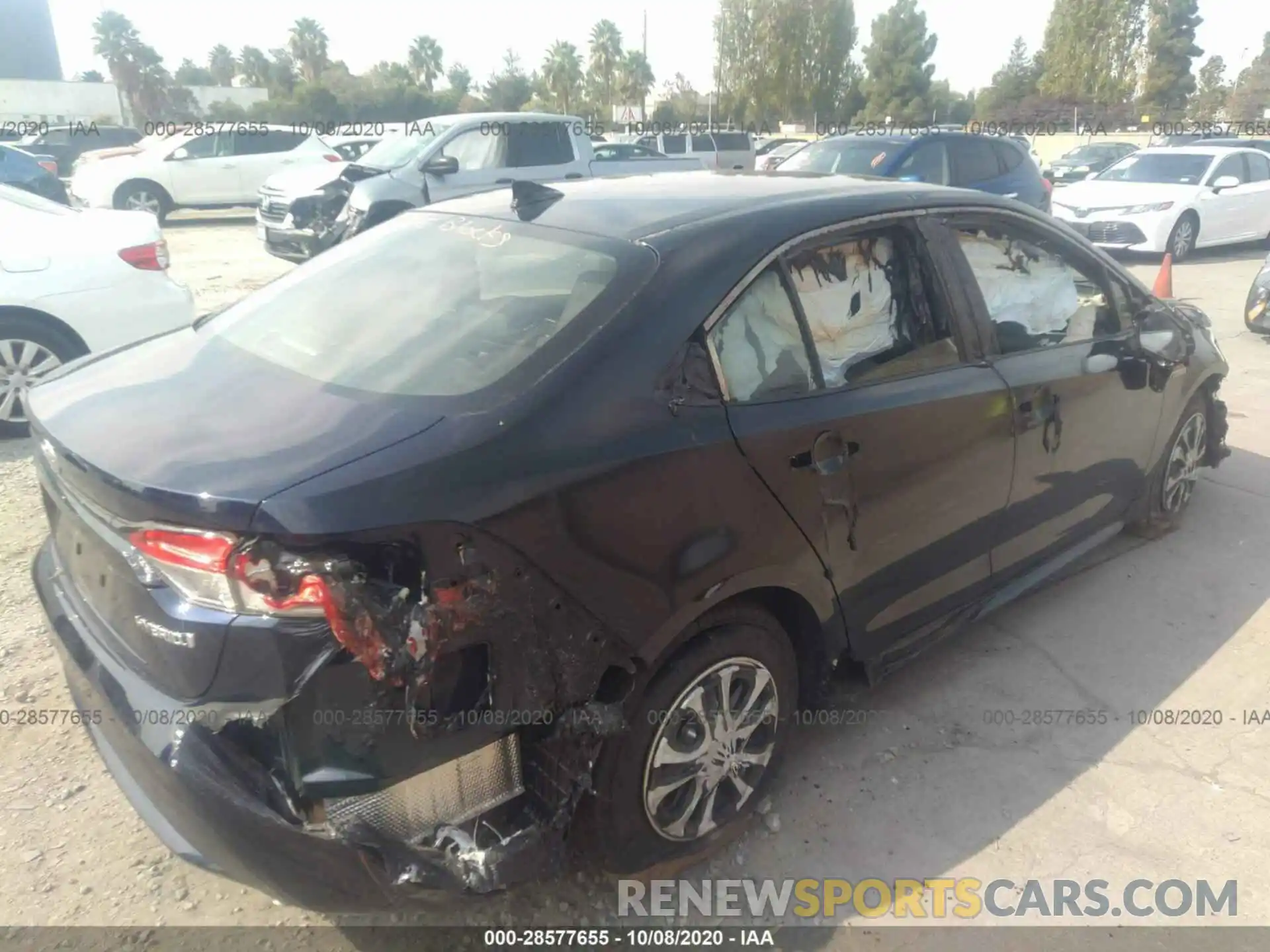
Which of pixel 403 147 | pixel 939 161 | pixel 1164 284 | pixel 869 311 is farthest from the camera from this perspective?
pixel 403 147

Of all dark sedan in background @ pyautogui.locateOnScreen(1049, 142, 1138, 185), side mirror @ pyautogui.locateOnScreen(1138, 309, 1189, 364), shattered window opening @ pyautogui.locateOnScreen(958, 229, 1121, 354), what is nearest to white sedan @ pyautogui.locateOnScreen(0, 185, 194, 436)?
shattered window opening @ pyautogui.locateOnScreen(958, 229, 1121, 354)

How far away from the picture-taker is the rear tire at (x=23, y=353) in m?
5.39

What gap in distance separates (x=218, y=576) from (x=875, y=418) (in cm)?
178

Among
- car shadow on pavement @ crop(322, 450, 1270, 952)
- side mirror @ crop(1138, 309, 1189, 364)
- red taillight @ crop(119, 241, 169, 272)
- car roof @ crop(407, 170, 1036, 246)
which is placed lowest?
car shadow on pavement @ crop(322, 450, 1270, 952)

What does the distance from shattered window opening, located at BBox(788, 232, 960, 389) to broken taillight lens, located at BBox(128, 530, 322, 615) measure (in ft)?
5.10

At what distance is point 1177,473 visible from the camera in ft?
14.8

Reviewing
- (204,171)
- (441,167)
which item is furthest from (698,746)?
(204,171)

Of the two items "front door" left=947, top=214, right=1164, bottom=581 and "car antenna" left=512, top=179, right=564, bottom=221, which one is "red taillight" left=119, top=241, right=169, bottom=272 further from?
"front door" left=947, top=214, right=1164, bottom=581

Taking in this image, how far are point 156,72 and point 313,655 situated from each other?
7074 cm

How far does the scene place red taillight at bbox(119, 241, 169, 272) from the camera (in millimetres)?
5602

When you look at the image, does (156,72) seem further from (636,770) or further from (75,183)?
(636,770)

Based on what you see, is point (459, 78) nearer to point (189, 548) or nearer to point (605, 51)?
point (605, 51)

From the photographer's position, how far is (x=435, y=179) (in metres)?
10.8

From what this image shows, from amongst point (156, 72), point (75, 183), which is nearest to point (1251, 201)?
point (75, 183)
